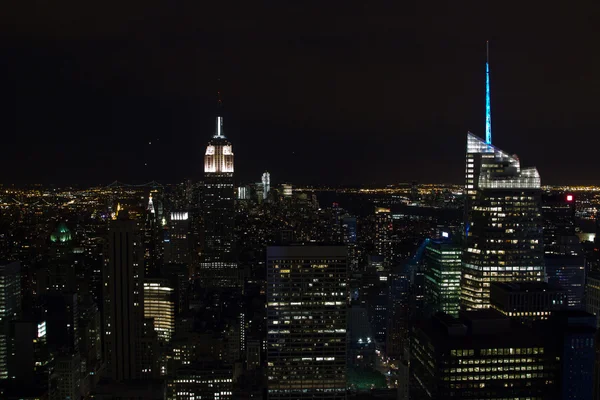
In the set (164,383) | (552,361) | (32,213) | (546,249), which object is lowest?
(164,383)

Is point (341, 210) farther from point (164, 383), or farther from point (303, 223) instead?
point (164, 383)

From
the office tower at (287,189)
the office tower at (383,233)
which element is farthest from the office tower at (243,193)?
the office tower at (383,233)

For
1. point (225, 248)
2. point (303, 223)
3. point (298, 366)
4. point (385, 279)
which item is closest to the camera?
point (298, 366)

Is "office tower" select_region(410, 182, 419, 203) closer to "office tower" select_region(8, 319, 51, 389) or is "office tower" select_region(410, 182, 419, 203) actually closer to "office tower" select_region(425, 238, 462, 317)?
"office tower" select_region(425, 238, 462, 317)

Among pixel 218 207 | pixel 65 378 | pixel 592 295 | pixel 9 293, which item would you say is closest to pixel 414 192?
pixel 592 295

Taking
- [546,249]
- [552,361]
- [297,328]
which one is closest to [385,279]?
[546,249]

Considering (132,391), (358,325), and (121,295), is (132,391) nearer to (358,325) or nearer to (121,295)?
(121,295)
